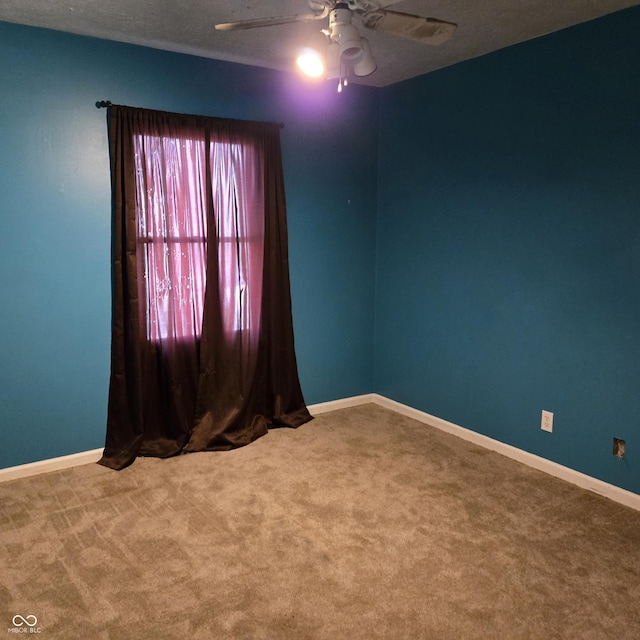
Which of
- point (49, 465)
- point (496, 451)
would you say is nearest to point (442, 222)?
point (496, 451)

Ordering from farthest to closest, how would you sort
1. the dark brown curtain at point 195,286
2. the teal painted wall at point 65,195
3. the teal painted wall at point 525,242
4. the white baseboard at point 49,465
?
the dark brown curtain at point 195,286
the white baseboard at point 49,465
the teal painted wall at point 65,195
the teal painted wall at point 525,242

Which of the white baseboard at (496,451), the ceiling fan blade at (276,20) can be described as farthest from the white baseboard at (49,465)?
the ceiling fan blade at (276,20)

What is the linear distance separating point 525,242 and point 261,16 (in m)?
1.93

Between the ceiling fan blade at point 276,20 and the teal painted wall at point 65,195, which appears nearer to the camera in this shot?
the ceiling fan blade at point 276,20

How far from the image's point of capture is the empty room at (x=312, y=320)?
2.25 meters

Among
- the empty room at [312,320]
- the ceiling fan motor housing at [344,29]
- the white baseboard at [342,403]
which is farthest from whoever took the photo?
the white baseboard at [342,403]

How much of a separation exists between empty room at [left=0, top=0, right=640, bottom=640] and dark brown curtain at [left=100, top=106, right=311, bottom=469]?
0.02 meters

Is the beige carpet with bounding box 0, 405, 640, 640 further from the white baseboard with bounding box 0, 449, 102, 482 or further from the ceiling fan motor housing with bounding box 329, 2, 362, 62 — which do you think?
the ceiling fan motor housing with bounding box 329, 2, 362, 62

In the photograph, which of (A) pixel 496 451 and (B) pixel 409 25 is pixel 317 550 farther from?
(B) pixel 409 25

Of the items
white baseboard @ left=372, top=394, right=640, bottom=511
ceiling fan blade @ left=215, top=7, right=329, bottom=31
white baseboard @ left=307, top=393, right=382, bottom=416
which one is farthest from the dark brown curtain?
ceiling fan blade @ left=215, top=7, right=329, bottom=31

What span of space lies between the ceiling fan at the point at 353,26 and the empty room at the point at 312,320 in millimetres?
18

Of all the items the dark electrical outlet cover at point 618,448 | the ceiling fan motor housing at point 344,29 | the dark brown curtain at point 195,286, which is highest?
the ceiling fan motor housing at point 344,29

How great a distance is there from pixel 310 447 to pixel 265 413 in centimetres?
49

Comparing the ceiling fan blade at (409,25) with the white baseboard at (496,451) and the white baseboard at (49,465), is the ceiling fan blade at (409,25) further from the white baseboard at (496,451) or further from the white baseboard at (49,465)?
the white baseboard at (49,465)
